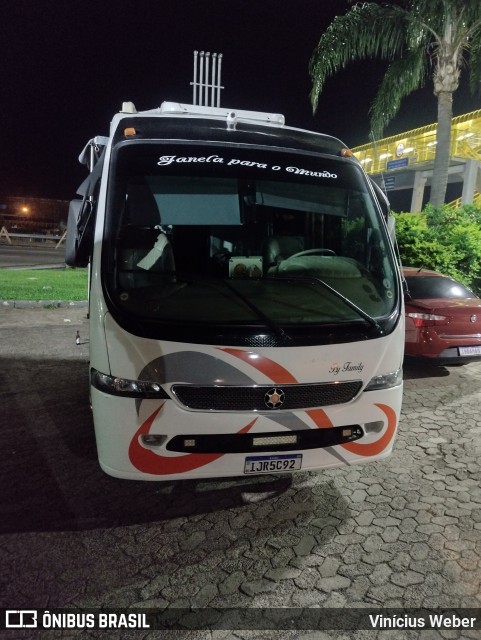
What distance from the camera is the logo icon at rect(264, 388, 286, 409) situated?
2.88 metres

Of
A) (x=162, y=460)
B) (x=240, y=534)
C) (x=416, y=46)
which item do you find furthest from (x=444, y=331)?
(x=416, y=46)

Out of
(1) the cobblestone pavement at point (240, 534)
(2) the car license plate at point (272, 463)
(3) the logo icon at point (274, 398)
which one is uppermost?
(3) the logo icon at point (274, 398)

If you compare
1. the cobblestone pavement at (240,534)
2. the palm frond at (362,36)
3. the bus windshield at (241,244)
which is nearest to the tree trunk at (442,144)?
the palm frond at (362,36)

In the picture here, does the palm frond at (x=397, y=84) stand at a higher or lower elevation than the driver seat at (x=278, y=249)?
higher

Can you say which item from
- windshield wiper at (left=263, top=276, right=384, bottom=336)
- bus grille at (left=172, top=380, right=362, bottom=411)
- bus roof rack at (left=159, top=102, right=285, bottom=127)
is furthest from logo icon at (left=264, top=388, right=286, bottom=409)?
bus roof rack at (left=159, top=102, right=285, bottom=127)

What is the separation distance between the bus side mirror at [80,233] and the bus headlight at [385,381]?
2.23m

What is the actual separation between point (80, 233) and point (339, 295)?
1998mm

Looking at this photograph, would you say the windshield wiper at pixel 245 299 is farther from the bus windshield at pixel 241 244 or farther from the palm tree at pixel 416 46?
the palm tree at pixel 416 46

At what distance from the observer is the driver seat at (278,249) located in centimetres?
365

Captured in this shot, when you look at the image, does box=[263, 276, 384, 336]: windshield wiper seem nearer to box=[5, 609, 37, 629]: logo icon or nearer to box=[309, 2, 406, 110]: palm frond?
box=[5, 609, 37, 629]: logo icon

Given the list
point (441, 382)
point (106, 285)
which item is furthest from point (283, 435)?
point (441, 382)

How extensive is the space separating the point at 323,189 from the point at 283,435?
197cm

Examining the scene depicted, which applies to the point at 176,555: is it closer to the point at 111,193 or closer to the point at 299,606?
the point at 299,606

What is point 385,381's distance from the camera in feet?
10.4
